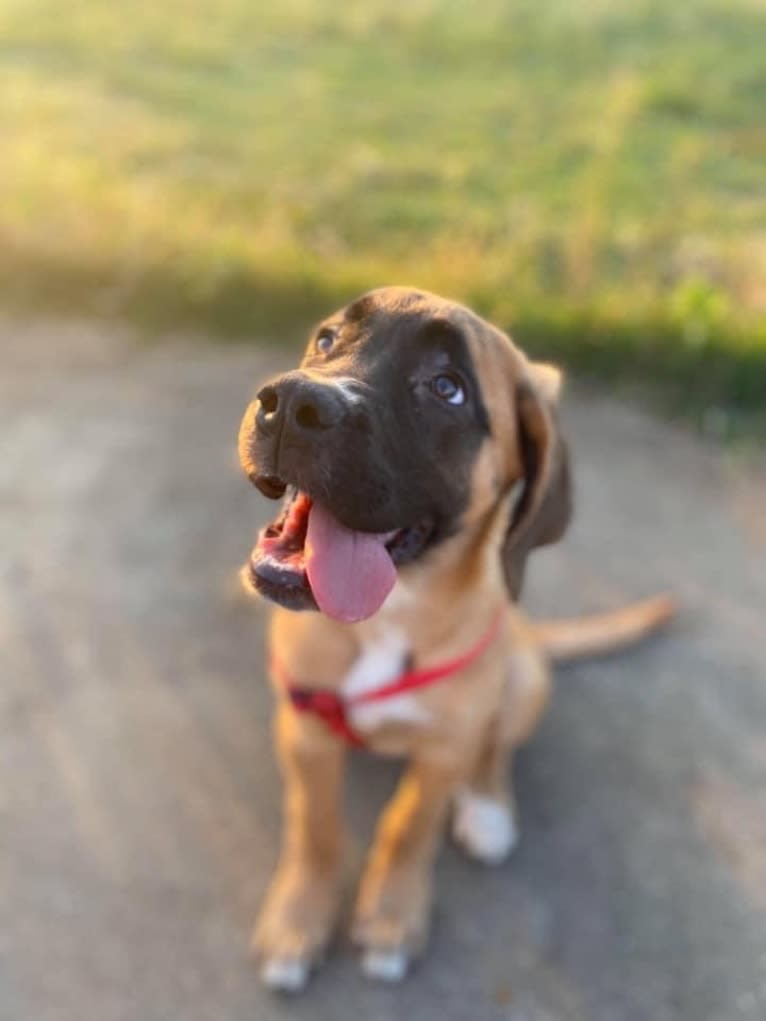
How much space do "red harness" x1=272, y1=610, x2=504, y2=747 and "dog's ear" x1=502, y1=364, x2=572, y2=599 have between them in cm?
23

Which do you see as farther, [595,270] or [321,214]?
[321,214]

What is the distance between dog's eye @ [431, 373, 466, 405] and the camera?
2145 mm

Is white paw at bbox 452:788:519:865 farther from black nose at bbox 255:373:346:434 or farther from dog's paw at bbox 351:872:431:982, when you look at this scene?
black nose at bbox 255:373:346:434

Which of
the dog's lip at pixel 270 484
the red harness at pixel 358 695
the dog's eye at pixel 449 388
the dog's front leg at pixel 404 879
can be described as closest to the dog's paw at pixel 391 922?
the dog's front leg at pixel 404 879

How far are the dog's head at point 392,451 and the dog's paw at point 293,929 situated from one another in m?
1.09

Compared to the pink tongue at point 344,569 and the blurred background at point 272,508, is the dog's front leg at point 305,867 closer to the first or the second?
the blurred background at point 272,508

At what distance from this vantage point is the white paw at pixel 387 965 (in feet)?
8.67

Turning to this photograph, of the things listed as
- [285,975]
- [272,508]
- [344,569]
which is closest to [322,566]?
[344,569]

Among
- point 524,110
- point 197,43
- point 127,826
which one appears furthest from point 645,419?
point 197,43

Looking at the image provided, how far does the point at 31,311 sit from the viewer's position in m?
5.46

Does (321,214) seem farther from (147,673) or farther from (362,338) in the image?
(362,338)

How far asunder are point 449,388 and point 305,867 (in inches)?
56.8

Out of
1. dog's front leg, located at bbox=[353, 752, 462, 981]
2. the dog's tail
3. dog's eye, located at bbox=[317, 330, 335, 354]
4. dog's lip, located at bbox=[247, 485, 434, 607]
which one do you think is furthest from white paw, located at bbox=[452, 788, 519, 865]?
dog's eye, located at bbox=[317, 330, 335, 354]

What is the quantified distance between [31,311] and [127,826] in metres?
3.45
